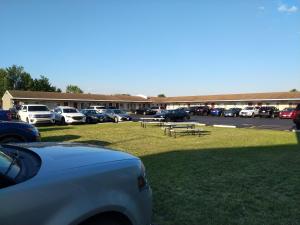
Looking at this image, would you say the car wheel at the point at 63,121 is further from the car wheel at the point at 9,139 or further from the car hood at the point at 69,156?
the car hood at the point at 69,156

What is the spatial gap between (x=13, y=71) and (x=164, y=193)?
99726mm

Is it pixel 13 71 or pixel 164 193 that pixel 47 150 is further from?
pixel 13 71

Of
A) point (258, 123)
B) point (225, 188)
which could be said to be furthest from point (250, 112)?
point (225, 188)

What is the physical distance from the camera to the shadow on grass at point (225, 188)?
5016mm

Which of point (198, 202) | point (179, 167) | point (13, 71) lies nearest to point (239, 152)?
point (179, 167)

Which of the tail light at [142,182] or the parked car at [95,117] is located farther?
the parked car at [95,117]

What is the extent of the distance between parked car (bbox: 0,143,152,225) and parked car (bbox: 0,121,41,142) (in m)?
5.90

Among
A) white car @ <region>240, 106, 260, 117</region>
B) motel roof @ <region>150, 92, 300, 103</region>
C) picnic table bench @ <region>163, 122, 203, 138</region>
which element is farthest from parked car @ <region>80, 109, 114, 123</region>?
motel roof @ <region>150, 92, 300, 103</region>

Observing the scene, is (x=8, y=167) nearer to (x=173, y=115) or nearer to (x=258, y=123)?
(x=258, y=123)

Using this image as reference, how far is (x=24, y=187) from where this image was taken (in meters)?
2.39

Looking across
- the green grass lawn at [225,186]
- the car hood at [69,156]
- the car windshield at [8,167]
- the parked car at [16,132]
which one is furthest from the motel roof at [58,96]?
the car windshield at [8,167]

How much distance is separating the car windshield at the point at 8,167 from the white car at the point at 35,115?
25222 millimetres

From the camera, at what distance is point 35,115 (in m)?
27.1

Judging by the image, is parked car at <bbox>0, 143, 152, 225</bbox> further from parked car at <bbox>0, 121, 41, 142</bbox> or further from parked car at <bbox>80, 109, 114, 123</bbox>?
parked car at <bbox>80, 109, 114, 123</bbox>
